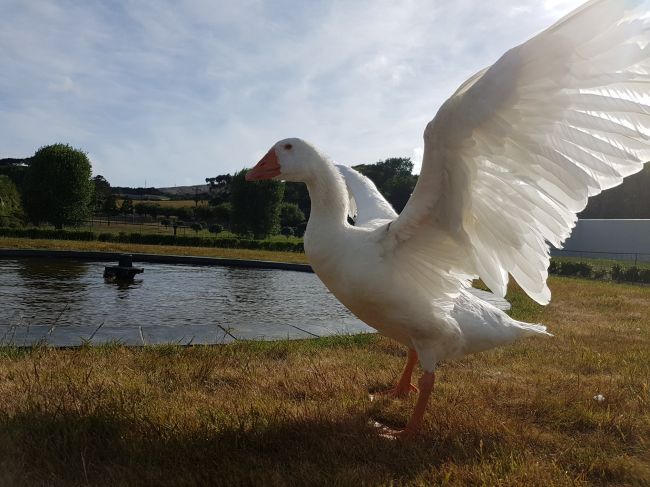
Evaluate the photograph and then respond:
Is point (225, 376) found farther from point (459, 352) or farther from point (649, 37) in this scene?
point (649, 37)

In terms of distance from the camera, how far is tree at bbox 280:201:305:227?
177 feet

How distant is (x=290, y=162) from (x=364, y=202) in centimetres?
179

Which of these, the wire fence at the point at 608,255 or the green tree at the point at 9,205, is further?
the green tree at the point at 9,205

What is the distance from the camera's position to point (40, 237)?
27984 millimetres

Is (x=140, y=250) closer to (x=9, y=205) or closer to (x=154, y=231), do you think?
(x=154, y=231)

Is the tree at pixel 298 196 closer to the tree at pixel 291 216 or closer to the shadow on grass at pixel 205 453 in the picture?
the tree at pixel 291 216

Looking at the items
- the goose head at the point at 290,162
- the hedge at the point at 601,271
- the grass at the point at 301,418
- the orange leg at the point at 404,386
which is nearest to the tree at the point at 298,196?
the hedge at the point at 601,271

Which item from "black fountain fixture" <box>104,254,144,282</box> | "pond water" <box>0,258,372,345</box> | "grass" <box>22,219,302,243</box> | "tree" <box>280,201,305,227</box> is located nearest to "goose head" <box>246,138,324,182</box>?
"pond water" <box>0,258,372,345</box>

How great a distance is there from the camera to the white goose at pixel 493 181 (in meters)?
2.68

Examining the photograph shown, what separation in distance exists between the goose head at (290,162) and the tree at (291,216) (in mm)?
49536

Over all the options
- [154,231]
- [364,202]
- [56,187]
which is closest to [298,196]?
[154,231]

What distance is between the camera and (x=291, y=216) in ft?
177

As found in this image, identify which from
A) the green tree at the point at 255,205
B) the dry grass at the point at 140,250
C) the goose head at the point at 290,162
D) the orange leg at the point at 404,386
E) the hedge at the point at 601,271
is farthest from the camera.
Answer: the green tree at the point at 255,205

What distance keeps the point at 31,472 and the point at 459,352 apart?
2710 mm
